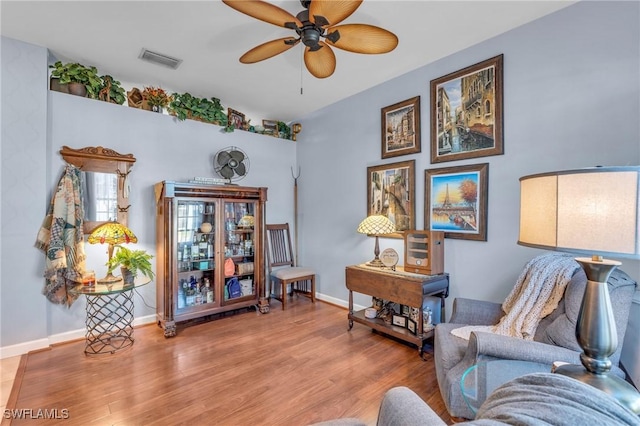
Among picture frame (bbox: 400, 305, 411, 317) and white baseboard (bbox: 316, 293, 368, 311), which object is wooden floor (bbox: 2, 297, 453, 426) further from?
white baseboard (bbox: 316, 293, 368, 311)

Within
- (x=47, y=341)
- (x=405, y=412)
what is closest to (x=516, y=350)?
(x=405, y=412)

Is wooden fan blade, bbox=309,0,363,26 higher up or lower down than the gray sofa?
higher up

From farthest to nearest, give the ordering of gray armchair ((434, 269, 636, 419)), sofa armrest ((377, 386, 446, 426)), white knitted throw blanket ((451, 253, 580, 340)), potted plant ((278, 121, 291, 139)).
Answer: potted plant ((278, 121, 291, 139))
white knitted throw blanket ((451, 253, 580, 340))
gray armchair ((434, 269, 636, 419))
sofa armrest ((377, 386, 446, 426))

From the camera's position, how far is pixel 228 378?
2.14 m

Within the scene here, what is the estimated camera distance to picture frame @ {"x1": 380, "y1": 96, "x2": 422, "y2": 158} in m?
2.97

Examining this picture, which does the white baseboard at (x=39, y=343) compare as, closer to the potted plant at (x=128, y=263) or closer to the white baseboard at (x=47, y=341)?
the white baseboard at (x=47, y=341)

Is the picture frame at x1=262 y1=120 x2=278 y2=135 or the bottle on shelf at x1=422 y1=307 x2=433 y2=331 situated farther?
the picture frame at x1=262 y1=120 x2=278 y2=135

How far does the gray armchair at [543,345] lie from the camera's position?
1406 millimetres

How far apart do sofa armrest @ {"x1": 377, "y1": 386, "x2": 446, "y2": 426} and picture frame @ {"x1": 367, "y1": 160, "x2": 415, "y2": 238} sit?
86.8 inches

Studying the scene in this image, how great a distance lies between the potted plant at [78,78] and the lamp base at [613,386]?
408cm

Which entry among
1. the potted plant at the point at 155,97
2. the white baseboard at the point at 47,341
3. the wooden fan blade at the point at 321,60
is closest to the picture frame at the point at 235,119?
the potted plant at the point at 155,97

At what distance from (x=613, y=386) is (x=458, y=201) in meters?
1.91

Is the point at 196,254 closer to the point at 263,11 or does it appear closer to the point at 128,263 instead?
the point at 128,263

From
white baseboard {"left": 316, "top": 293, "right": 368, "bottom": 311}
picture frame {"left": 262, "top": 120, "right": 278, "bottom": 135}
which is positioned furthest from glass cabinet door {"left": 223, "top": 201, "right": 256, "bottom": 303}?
picture frame {"left": 262, "top": 120, "right": 278, "bottom": 135}
